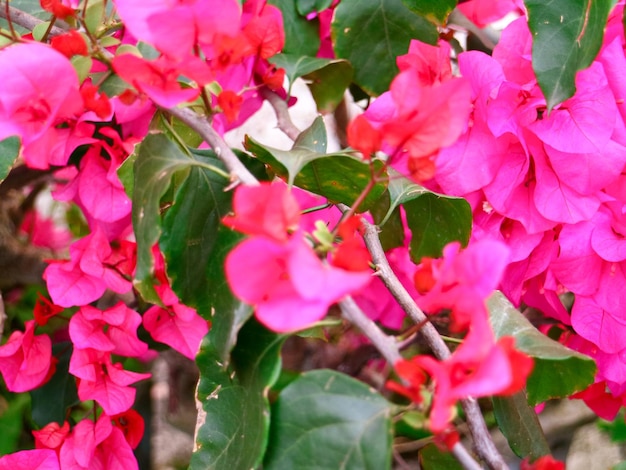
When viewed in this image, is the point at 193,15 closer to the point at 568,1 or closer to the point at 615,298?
the point at 568,1

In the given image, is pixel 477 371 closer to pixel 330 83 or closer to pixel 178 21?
pixel 178 21

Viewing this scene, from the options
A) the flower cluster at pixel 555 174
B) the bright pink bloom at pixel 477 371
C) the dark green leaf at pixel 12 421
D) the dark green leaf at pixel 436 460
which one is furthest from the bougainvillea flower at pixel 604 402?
the dark green leaf at pixel 12 421

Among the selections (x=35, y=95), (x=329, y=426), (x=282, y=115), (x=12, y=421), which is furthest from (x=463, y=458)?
(x=12, y=421)

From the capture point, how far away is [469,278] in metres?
0.32

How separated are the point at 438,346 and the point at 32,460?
0.33 metres

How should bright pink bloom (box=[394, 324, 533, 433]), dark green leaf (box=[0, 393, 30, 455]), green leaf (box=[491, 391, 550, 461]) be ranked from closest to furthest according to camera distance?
1. bright pink bloom (box=[394, 324, 533, 433])
2. green leaf (box=[491, 391, 550, 461])
3. dark green leaf (box=[0, 393, 30, 455])

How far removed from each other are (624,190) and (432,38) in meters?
0.22

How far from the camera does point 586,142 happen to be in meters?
0.53

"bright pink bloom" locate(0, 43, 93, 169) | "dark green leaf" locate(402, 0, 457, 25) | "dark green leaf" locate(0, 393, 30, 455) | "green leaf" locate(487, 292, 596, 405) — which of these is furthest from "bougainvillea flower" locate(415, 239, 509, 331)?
"dark green leaf" locate(0, 393, 30, 455)

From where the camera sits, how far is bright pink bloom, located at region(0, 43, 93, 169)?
388 millimetres

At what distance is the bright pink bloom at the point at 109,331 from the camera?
0.58m

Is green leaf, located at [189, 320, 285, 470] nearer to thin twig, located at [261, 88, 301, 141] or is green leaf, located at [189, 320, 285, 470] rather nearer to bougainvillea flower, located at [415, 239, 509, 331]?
bougainvillea flower, located at [415, 239, 509, 331]

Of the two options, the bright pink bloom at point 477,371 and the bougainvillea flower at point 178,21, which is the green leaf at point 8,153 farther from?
the bright pink bloom at point 477,371

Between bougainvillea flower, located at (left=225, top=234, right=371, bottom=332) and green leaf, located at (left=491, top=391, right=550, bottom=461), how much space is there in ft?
0.81
